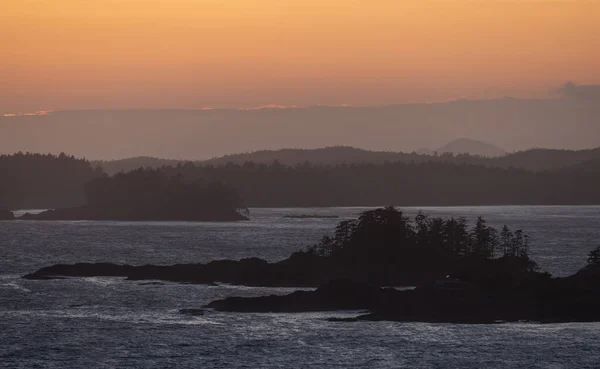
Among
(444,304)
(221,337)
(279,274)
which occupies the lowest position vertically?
(221,337)

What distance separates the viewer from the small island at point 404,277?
86938 mm

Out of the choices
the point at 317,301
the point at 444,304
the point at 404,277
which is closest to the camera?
the point at 444,304

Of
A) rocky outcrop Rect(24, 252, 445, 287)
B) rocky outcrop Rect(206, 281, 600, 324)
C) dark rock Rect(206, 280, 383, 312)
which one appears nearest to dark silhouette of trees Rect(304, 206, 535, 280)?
rocky outcrop Rect(24, 252, 445, 287)

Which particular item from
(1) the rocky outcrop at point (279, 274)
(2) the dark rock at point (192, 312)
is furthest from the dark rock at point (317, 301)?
(1) the rocky outcrop at point (279, 274)

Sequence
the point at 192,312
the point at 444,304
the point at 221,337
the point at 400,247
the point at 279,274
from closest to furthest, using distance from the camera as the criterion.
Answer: the point at 221,337 → the point at 444,304 → the point at 192,312 → the point at 279,274 → the point at 400,247

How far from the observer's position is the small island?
86.9 m

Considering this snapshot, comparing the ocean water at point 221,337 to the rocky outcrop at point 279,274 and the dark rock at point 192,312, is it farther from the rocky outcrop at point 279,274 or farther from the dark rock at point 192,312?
→ the rocky outcrop at point 279,274

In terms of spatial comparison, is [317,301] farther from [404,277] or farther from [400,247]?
[400,247]

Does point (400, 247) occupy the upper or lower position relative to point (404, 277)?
upper

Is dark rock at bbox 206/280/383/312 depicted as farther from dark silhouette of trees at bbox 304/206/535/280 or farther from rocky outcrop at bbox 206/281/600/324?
dark silhouette of trees at bbox 304/206/535/280

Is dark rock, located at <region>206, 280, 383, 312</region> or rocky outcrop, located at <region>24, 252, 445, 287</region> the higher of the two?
rocky outcrop, located at <region>24, 252, 445, 287</region>

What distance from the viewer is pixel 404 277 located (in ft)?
363

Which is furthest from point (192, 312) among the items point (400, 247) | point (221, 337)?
point (400, 247)

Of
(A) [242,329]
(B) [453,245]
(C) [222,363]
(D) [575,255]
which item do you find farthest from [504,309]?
(D) [575,255]
